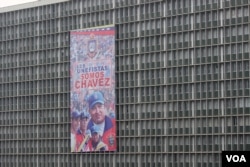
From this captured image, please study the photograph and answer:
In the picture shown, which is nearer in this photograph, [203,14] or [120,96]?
[203,14]

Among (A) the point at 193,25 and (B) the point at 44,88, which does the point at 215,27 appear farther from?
(B) the point at 44,88

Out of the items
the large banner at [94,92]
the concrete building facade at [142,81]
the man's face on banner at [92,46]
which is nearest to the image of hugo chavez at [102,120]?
the large banner at [94,92]

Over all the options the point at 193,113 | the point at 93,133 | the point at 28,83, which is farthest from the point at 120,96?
the point at 28,83

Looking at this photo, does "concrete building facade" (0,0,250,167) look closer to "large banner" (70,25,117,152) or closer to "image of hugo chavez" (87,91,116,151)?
"image of hugo chavez" (87,91,116,151)

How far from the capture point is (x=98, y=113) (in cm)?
13812

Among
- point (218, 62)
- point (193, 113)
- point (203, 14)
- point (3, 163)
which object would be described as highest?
point (203, 14)

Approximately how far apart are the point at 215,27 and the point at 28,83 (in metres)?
49.7

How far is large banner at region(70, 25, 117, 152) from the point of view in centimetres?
13762

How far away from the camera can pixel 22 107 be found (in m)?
157

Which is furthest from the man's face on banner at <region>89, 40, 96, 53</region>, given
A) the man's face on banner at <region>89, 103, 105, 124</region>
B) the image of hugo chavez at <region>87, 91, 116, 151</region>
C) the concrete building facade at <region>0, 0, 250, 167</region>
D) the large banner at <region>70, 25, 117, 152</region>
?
the man's face on banner at <region>89, 103, 105, 124</region>

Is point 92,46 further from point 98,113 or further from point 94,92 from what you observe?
point 98,113

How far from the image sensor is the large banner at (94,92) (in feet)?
452

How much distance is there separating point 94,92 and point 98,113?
4.21m

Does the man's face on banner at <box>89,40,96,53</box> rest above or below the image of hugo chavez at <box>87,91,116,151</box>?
above
